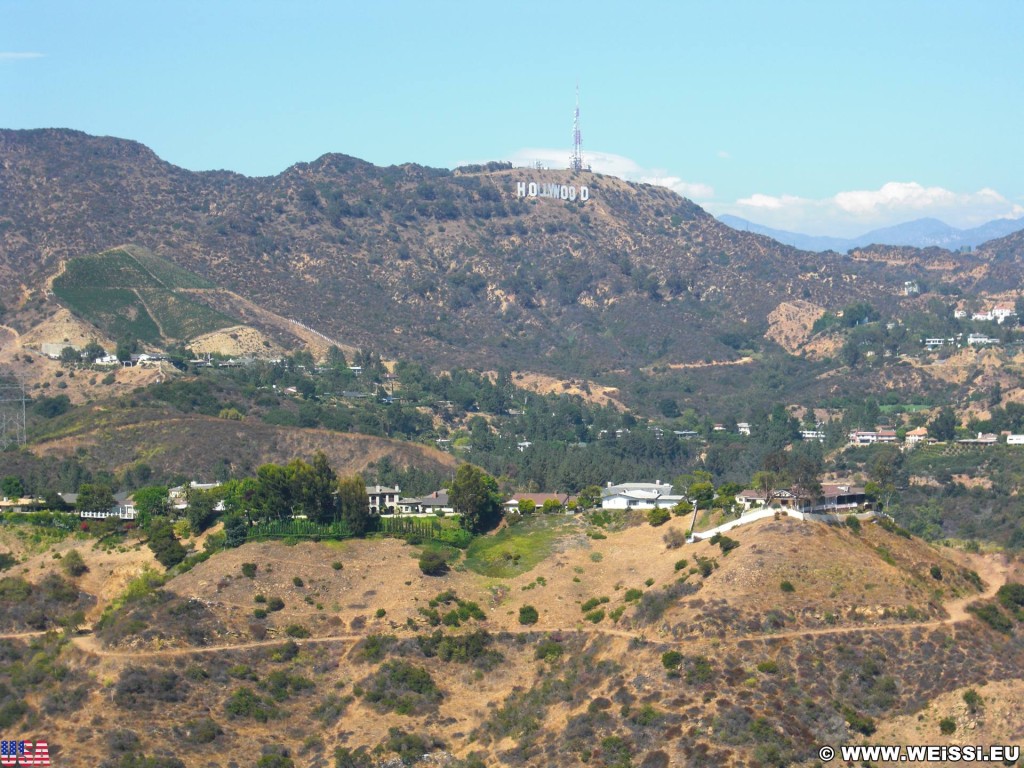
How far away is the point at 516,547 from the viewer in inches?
3292

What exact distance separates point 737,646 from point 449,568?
19.6 m

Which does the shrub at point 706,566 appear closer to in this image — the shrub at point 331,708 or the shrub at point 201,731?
the shrub at point 331,708

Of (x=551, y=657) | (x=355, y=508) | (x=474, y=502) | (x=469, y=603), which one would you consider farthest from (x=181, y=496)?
(x=551, y=657)

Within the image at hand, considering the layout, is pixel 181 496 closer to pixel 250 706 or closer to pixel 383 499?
pixel 383 499

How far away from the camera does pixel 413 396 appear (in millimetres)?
167625

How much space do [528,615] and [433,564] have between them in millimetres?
6813

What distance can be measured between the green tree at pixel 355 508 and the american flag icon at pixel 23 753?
24855 mm

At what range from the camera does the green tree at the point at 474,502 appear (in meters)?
88.1

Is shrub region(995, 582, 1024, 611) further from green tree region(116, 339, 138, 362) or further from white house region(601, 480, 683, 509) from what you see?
green tree region(116, 339, 138, 362)

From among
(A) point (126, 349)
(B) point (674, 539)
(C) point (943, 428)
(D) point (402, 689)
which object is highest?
(A) point (126, 349)

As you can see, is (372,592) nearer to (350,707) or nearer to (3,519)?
(350,707)

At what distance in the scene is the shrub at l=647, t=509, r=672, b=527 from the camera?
278ft

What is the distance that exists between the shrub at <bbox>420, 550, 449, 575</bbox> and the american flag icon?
22.4m

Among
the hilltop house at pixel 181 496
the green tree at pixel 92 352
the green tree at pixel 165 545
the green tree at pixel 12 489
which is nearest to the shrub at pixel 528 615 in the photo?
the green tree at pixel 165 545
